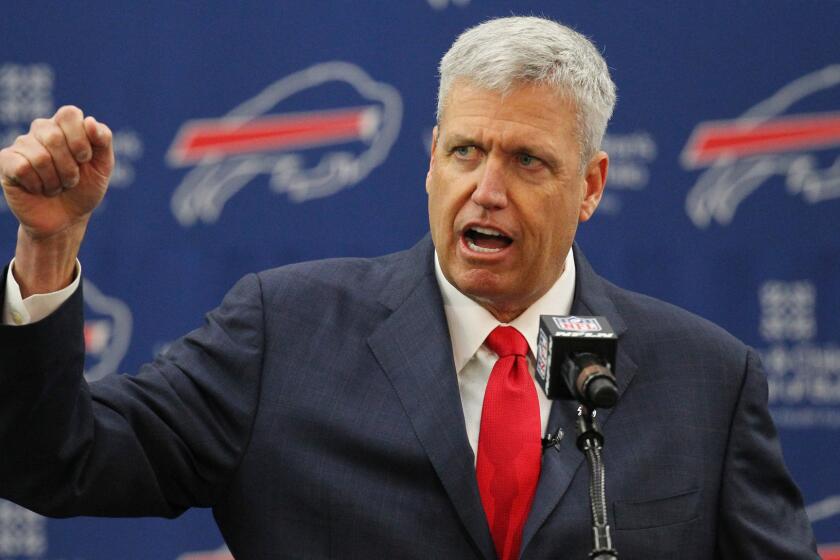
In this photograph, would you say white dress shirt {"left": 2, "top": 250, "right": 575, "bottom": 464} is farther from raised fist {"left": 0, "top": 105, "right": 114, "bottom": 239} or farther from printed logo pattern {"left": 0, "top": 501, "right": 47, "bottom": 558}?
printed logo pattern {"left": 0, "top": 501, "right": 47, "bottom": 558}

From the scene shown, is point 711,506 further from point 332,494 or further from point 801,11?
point 801,11

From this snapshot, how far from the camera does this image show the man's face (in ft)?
6.81

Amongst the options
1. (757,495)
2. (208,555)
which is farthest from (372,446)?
(208,555)

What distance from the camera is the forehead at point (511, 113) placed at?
2076 millimetres

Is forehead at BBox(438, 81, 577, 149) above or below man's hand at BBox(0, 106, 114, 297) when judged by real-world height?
above

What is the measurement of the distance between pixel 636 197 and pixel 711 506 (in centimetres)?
181

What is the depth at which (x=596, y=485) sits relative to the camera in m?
1.52

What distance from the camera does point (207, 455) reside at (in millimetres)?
1959

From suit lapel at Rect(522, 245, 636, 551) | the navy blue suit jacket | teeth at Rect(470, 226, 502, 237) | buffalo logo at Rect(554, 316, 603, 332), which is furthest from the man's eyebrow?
buffalo logo at Rect(554, 316, 603, 332)

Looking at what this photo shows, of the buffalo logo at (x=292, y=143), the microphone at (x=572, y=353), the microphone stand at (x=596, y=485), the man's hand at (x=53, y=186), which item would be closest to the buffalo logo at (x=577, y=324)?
the microphone at (x=572, y=353)

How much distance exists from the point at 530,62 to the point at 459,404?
1.89 feet

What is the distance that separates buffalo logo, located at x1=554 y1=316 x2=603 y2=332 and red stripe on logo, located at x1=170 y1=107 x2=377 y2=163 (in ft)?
6.98

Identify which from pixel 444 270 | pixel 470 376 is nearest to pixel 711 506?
pixel 470 376

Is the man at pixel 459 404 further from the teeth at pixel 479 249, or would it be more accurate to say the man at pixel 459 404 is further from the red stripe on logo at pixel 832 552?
the red stripe on logo at pixel 832 552
